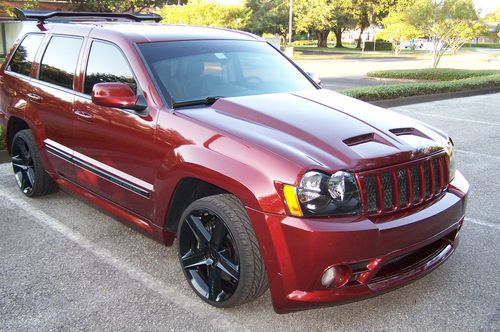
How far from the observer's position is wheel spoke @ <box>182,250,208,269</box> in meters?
3.35

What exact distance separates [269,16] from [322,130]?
141 feet

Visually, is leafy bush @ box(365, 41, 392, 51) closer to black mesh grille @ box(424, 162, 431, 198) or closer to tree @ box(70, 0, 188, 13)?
tree @ box(70, 0, 188, 13)

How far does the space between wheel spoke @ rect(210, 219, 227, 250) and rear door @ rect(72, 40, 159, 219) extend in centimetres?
65

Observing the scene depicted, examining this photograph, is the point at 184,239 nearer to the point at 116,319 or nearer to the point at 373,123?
the point at 116,319

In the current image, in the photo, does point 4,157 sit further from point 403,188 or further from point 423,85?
point 423,85

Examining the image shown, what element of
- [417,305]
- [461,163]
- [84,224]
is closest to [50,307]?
[84,224]

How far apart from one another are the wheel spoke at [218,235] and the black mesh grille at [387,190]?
965 mm

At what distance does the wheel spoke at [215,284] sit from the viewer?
3246 millimetres

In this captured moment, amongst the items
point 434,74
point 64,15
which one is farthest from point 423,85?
point 64,15

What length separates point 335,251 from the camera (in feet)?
8.96

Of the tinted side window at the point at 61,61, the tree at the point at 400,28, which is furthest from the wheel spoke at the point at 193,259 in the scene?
the tree at the point at 400,28

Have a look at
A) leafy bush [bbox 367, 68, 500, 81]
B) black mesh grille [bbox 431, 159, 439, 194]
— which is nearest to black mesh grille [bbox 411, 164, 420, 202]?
black mesh grille [bbox 431, 159, 439, 194]

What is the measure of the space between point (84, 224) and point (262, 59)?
7.14 ft

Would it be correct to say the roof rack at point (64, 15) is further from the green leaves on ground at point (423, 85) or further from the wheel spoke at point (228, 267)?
the green leaves on ground at point (423, 85)
